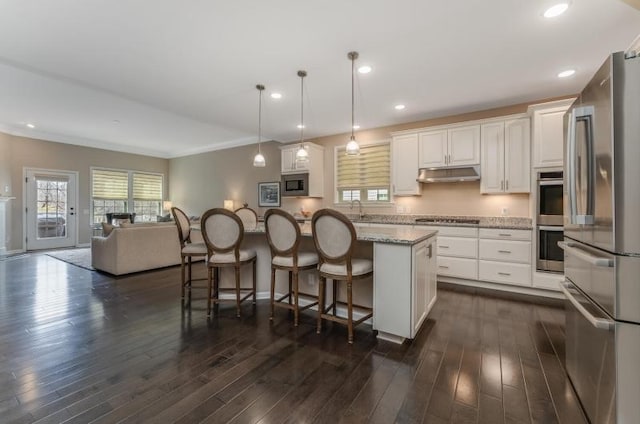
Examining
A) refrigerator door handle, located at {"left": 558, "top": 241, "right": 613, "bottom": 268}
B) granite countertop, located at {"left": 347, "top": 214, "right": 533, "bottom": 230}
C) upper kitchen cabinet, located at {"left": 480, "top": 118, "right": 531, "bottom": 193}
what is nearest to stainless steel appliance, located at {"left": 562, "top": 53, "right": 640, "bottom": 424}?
refrigerator door handle, located at {"left": 558, "top": 241, "right": 613, "bottom": 268}

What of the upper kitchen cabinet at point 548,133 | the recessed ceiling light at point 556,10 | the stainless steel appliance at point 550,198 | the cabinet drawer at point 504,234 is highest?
the recessed ceiling light at point 556,10

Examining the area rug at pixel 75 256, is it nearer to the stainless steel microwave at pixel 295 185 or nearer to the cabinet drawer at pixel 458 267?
the stainless steel microwave at pixel 295 185

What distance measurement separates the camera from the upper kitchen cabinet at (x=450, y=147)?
419 centimetres

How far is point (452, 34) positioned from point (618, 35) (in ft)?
4.89

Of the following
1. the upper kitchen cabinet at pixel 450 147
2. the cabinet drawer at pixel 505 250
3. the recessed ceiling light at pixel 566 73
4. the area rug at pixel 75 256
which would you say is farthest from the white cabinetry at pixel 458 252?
the area rug at pixel 75 256

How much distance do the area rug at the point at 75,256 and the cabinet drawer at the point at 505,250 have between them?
20.8 ft

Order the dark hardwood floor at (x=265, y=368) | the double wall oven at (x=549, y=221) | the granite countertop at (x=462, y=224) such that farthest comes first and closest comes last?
the granite countertop at (x=462, y=224)
the double wall oven at (x=549, y=221)
the dark hardwood floor at (x=265, y=368)

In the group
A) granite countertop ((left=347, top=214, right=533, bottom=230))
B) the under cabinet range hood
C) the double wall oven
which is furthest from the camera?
the under cabinet range hood

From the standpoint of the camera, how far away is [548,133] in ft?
11.7

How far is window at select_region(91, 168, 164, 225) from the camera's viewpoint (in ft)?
25.7

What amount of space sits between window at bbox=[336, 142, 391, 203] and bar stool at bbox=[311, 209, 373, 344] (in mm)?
3033

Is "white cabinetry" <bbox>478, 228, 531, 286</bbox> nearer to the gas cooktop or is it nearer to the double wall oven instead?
the double wall oven

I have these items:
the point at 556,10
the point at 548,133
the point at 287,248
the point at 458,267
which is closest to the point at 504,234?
the point at 458,267

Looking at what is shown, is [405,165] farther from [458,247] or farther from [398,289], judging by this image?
[398,289]
